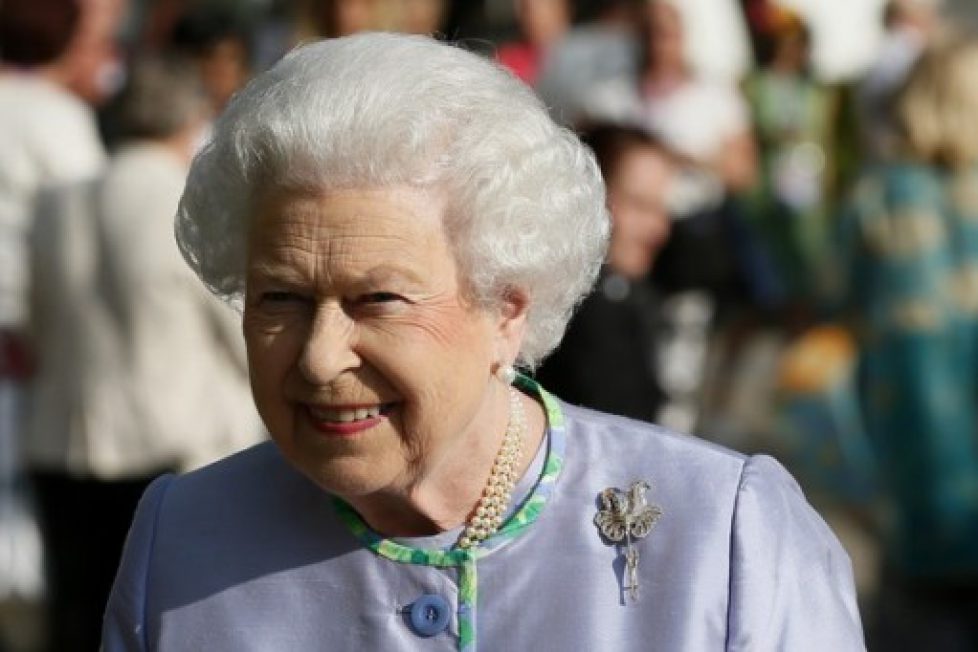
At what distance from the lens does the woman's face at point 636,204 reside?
20.7 ft

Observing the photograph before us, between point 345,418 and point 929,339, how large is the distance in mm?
3387

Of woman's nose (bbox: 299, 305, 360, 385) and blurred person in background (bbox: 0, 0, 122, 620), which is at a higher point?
blurred person in background (bbox: 0, 0, 122, 620)

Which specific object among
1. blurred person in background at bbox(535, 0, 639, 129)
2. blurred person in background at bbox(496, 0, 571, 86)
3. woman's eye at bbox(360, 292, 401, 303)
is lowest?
woman's eye at bbox(360, 292, 401, 303)

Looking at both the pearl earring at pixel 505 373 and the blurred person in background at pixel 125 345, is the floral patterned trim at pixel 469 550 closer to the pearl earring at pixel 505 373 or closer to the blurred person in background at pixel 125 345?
the pearl earring at pixel 505 373

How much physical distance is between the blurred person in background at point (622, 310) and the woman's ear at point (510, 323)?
2593 millimetres

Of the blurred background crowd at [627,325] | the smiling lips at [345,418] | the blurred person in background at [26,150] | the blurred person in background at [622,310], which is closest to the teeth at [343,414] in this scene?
the smiling lips at [345,418]

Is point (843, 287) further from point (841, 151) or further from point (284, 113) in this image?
point (284, 113)

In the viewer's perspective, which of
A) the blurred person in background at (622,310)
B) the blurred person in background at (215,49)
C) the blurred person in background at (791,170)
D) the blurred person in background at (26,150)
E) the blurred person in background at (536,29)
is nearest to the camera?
the blurred person in background at (622,310)

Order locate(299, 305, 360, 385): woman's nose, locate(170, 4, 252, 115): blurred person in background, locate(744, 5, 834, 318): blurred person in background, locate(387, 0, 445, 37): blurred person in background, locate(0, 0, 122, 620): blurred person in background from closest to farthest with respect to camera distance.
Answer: locate(299, 305, 360, 385): woman's nose → locate(0, 0, 122, 620): blurred person in background → locate(387, 0, 445, 37): blurred person in background → locate(744, 5, 834, 318): blurred person in background → locate(170, 4, 252, 115): blurred person in background

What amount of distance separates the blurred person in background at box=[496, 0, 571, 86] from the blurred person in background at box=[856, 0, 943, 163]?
1413 millimetres

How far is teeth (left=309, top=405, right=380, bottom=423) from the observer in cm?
302

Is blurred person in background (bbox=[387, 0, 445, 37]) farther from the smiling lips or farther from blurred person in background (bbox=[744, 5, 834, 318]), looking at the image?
the smiling lips

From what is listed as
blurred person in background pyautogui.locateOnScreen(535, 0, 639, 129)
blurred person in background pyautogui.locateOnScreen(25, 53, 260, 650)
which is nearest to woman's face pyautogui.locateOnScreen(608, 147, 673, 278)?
→ blurred person in background pyautogui.locateOnScreen(25, 53, 260, 650)

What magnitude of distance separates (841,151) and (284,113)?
628 centimetres
